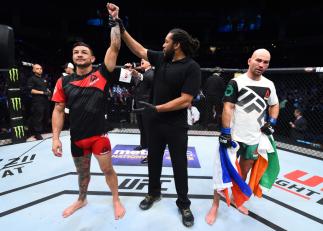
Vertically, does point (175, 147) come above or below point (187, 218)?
above

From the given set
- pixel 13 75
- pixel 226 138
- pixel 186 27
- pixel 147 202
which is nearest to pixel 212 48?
pixel 186 27

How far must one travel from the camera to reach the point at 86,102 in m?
1.98

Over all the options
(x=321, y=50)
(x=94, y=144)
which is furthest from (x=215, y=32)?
(x=94, y=144)

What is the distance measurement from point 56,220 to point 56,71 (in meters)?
13.4

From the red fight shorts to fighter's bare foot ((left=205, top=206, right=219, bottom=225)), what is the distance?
3.62ft

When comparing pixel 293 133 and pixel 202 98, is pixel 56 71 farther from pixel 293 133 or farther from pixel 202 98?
pixel 293 133

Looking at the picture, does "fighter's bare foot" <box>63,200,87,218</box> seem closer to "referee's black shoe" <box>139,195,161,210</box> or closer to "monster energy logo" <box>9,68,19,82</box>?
"referee's black shoe" <box>139,195,161,210</box>

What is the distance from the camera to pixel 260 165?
7.40 feet

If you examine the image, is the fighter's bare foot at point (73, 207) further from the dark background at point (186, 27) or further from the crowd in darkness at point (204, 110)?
the dark background at point (186, 27)

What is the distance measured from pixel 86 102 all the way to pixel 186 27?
16.2 metres

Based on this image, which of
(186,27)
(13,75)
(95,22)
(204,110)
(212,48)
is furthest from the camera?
(186,27)

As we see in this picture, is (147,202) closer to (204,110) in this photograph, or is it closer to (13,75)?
(13,75)

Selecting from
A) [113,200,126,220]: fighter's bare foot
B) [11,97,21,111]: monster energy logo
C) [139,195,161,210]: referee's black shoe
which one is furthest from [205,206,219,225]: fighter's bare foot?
[11,97,21,111]: monster energy logo

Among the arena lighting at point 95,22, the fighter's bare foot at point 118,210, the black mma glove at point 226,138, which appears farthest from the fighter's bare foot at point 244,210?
the arena lighting at point 95,22
